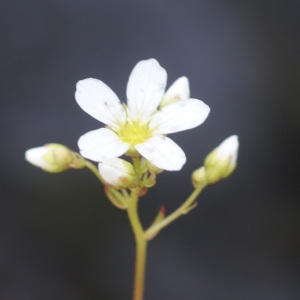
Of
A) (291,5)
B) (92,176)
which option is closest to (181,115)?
(92,176)

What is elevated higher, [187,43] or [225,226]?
[187,43]

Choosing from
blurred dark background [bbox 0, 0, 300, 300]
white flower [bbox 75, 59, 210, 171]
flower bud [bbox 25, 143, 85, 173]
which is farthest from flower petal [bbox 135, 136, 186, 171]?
blurred dark background [bbox 0, 0, 300, 300]

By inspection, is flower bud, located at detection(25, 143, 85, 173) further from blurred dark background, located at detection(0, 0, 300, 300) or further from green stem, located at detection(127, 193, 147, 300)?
blurred dark background, located at detection(0, 0, 300, 300)

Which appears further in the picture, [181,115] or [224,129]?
[224,129]

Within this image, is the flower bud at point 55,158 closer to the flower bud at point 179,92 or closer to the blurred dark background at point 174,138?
the flower bud at point 179,92

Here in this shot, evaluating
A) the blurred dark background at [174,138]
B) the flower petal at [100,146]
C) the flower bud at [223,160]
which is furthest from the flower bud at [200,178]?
the blurred dark background at [174,138]

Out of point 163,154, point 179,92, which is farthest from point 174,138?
point 163,154

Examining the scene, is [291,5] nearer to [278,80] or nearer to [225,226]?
[278,80]

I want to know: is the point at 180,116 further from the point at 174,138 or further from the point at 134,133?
the point at 174,138
